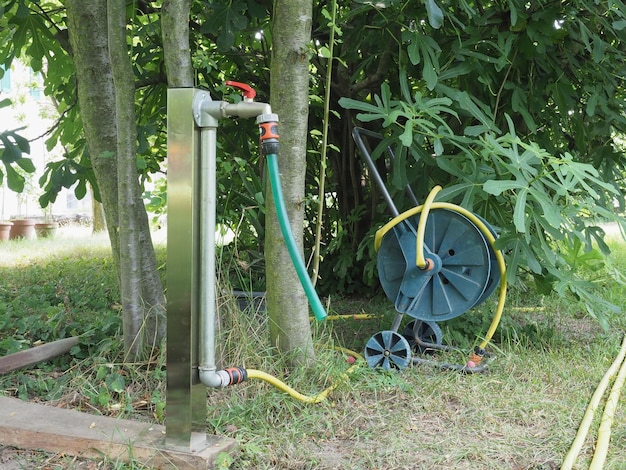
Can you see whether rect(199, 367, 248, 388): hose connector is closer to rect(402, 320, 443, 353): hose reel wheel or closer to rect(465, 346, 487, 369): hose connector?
rect(465, 346, 487, 369): hose connector

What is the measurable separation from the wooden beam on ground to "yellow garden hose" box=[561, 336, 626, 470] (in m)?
2.18

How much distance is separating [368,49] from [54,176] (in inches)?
79.0

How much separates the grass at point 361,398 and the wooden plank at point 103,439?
0.13ft

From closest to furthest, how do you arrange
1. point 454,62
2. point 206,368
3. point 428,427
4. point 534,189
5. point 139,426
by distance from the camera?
point 206,368 < point 139,426 < point 428,427 < point 534,189 < point 454,62

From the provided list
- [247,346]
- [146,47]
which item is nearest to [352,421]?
[247,346]

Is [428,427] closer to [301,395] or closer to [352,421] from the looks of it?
[352,421]

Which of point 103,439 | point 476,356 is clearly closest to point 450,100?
point 476,356

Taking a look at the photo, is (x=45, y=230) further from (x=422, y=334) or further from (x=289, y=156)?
(x=289, y=156)

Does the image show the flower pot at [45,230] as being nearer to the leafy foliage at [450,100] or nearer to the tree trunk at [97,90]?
the leafy foliage at [450,100]

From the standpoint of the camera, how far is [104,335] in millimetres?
3168

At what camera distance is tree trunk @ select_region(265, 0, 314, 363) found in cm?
274

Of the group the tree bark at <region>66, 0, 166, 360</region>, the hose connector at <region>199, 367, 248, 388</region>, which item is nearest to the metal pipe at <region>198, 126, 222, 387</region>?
the hose connector at <region>199, 367, 248, 388</region>

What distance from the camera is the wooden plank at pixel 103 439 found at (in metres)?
2.03

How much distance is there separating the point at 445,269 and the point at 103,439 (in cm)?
182
